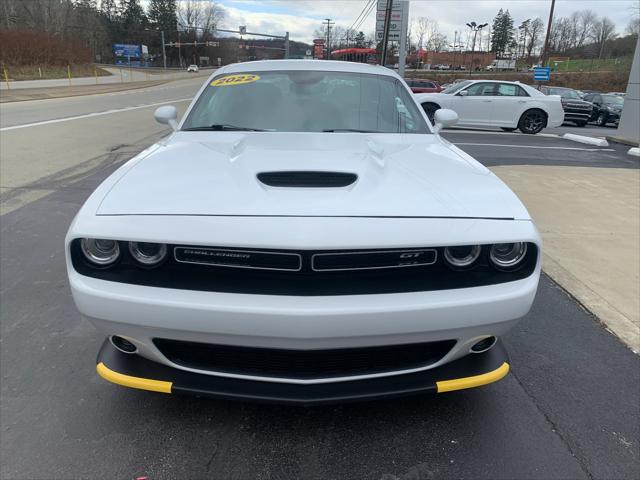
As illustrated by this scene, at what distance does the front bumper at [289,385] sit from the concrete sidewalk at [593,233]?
1700 millimetres

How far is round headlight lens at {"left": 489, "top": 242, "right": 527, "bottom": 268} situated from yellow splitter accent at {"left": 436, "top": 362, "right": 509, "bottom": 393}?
0.47 metres

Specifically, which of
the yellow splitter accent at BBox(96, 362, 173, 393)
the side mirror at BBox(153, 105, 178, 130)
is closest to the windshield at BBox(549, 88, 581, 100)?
the side mirror at BBox(153, 105, 178, 130)

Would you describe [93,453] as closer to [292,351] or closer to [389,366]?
[292,351]

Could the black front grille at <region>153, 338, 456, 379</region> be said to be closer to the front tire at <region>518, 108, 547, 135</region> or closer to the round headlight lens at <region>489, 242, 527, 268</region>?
the round headlight lens at <region>489, 242, 527, 268</region>

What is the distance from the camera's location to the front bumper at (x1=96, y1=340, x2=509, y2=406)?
5.97 ft

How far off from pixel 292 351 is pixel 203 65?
124 metres

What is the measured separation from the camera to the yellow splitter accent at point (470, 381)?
6.21 feet

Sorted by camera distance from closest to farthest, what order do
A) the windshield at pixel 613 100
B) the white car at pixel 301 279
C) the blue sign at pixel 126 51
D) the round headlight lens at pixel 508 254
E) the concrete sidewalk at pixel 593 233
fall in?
the white car at pixel 301 279, the round headlight lens at pixel 508 254, the concrete sidewalk at pixel 593 233, the windshield at pixel 613 100, the blue sign at pixel 126 51

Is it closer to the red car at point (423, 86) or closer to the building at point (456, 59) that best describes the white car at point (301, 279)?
the red car at point (423, 86)

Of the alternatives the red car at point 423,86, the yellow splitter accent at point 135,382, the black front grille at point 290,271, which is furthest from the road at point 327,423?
the red car at point 423,86

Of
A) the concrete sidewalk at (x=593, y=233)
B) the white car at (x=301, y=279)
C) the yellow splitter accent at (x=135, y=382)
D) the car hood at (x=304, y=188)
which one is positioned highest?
the car hood at (x=304, y=188)

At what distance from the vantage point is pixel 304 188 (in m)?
1.94

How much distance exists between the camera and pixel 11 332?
2928mm

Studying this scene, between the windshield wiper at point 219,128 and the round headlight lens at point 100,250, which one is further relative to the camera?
the windshield wiper at point 219,128
